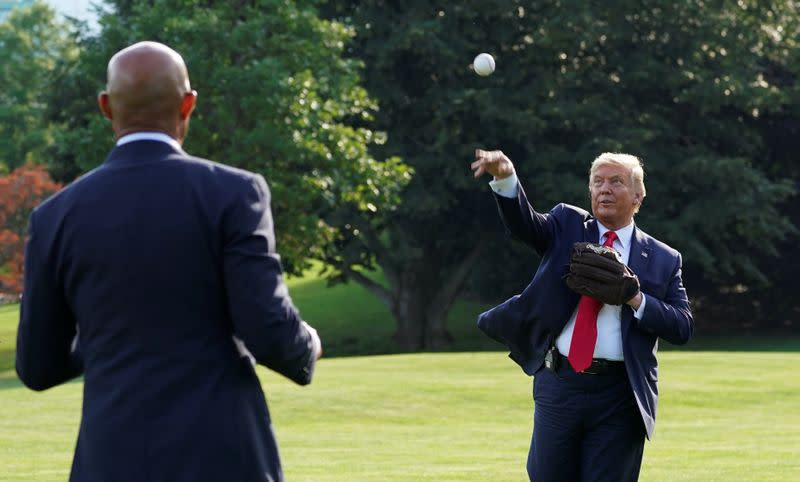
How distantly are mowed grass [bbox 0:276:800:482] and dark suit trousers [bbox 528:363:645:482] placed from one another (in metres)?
5.20

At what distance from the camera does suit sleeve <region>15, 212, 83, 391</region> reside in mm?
3875

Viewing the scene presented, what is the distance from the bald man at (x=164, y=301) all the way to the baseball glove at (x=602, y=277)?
2.43 meters

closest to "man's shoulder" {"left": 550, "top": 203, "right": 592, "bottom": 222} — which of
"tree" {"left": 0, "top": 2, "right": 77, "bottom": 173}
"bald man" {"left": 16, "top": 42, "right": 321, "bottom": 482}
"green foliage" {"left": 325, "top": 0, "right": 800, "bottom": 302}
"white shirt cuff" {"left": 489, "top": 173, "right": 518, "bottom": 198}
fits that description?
"white shirt cuff" {"left": 489, "top": 173, "right": 518, "bottom": 198}

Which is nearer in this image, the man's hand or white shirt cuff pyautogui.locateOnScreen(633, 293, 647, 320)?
the man's hand

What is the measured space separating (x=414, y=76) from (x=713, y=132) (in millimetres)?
8211

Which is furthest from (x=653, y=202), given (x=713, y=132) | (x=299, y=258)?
(x=299, y=258)

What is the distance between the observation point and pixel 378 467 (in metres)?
12.5

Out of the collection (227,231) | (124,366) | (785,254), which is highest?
(227,231)

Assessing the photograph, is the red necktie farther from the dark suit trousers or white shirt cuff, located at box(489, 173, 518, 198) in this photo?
white shirt cuff, located at box(489, 173, 518, 198)

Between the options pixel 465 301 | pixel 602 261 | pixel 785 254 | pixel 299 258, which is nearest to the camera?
pixel 602 261

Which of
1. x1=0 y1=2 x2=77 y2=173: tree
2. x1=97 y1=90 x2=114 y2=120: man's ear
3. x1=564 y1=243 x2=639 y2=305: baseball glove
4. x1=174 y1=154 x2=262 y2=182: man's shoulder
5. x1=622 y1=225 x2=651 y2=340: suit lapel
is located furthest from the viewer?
x1=0 y1=2 x2=77 y2=173: tree

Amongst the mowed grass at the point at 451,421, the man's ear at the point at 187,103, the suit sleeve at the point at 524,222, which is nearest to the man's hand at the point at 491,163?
the suit sleeve at the point at 524,222

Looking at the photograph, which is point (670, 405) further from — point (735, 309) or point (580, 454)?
point (735, 309)

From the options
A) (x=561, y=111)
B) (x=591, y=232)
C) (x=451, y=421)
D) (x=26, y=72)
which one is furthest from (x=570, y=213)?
(x=26, y=72)
